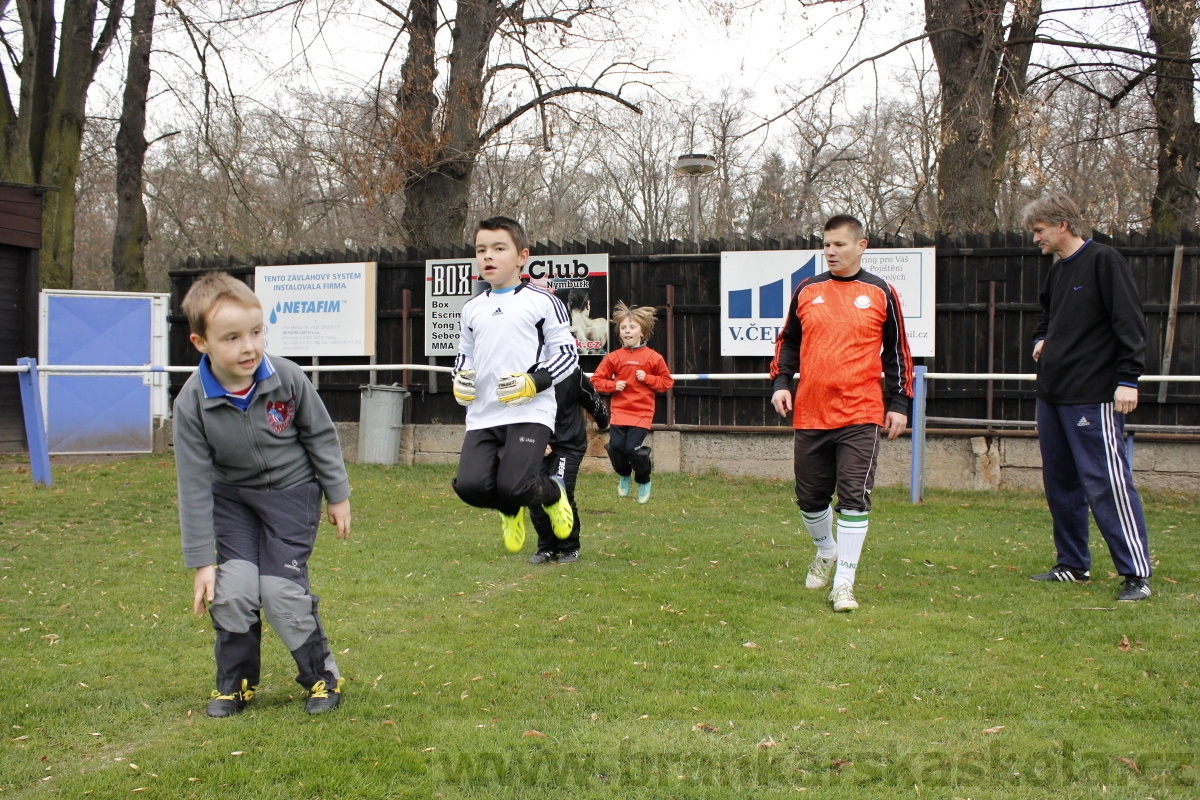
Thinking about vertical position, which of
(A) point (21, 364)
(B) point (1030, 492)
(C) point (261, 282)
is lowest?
(B) point (1030, 492)

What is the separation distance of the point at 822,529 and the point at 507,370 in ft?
6.35

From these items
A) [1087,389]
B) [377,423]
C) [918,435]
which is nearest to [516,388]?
[1087,389]

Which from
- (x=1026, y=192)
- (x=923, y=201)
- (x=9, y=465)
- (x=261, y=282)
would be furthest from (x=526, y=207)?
(x=9, y=465)

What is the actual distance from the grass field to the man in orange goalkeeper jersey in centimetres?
52

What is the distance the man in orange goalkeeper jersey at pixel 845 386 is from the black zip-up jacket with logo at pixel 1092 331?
0.97 metres

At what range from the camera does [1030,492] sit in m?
11.2

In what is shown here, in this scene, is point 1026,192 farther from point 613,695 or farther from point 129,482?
point 613,695

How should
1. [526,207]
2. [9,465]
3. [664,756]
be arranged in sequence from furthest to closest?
[526,207] → [9,465] → [664,756]

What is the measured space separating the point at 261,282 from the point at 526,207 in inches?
769

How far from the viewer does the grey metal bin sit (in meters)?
12.8

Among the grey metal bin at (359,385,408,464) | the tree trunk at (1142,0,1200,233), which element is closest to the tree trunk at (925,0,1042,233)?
the tree trunk at (1142,0,1200,233)

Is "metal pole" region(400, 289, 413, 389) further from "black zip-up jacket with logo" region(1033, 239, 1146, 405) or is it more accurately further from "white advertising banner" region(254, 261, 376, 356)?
"black zip-up jacket with logo" region(1033, 239, 1146, 405)

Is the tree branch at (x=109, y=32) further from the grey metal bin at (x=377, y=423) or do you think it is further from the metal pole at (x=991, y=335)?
the metal pole at (x=991, y=335)

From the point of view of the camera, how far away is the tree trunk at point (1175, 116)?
45.8 ft
